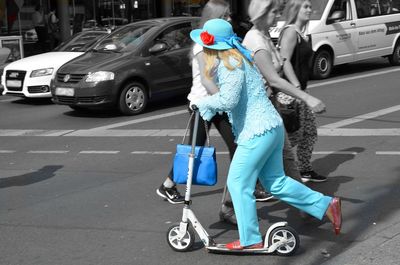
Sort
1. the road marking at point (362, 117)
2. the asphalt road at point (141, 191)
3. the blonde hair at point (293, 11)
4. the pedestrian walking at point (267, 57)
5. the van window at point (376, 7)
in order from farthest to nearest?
the van window at point (376, 7) < the road marking at point (362, 117) < the blonde hair at point (293, 11) < the asphalt road at point (141, 191) < the pedestrian walking at point (267, 57)

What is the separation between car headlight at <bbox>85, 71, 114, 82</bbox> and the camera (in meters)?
11.9

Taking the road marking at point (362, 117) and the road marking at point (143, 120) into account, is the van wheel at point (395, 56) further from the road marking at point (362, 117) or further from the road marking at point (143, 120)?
the road marking at point (143, 120)

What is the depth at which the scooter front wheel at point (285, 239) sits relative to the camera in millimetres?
4770

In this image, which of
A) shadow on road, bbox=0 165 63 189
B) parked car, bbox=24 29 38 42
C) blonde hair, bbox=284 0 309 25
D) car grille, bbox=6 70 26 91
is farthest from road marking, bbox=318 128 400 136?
parked car, bbox=24 29 38 42

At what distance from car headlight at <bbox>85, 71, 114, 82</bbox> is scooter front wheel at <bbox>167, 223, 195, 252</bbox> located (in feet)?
23.5

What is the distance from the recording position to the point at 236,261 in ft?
15.8

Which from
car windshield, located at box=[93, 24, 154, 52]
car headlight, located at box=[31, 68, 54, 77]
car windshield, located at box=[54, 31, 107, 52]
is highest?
car windshield, located at box=[93, 24, 154, 52]

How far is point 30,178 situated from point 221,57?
3865 mm

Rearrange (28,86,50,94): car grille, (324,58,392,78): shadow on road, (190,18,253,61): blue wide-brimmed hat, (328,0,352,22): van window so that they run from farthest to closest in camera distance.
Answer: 1. (324,58,392,78): shadow on road
2. (328,0,352,22): van window
3. (28,86,50,94): car grille
4. (190,18,253,61): blue wide-brimmed hat

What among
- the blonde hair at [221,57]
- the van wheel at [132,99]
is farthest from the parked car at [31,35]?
the blonde hair at [221,57]

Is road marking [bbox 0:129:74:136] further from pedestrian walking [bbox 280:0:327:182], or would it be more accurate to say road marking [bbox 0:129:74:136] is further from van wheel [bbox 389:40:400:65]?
van wheel [bbox 389:40:400:65]

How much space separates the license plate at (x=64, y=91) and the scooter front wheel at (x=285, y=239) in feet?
25.7

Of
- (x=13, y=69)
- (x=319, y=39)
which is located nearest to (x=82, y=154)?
(x=13, y=69)

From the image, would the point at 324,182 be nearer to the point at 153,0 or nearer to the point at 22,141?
the point at 22,141
